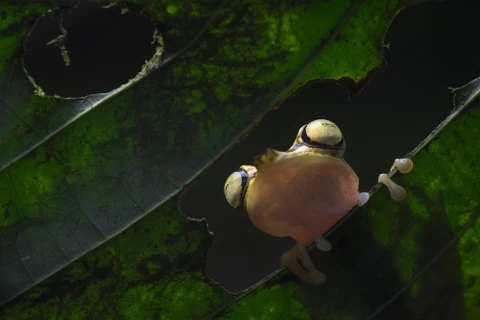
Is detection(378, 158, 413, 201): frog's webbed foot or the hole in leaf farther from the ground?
detection(378, 158, 413, 201): frog's webbed foot

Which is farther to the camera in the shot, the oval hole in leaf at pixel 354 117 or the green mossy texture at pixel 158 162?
the oval hole in leaf at pixel 354 117

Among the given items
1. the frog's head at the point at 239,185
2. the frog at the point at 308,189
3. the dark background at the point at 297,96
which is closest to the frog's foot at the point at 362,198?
the frog at the point at 308,189

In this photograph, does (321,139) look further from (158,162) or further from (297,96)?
(297,96)

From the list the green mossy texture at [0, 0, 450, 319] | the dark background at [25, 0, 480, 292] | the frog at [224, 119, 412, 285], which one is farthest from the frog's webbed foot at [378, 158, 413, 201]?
the dark background at [25, 0, 480, 292]

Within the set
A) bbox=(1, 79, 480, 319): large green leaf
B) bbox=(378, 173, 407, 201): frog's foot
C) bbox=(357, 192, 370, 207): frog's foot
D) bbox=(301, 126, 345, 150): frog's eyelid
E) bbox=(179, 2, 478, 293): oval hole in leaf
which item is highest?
bbox=(301, 126, 345, 150): frog's eyelid

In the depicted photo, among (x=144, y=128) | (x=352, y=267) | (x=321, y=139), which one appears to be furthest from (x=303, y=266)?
(x=144, y=128)

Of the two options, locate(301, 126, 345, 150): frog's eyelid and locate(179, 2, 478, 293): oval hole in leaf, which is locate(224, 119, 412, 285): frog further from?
locate(179, 2, 478, 293): oval hole in leaf

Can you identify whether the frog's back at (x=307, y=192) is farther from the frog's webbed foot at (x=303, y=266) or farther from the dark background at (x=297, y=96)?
the dark background at (x=297, y=96)
